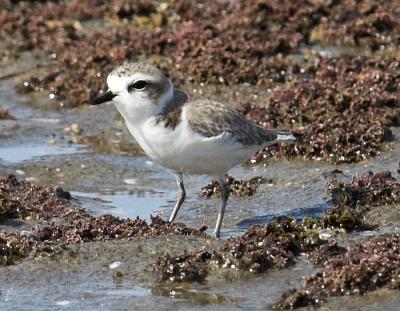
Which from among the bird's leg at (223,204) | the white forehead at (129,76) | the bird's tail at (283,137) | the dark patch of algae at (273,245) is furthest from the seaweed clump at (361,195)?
the white forehead at (129,76)

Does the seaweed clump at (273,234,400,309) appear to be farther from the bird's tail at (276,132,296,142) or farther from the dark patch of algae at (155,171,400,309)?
the bird's tail at (276,132,296,142)

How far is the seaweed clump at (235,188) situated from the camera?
9.98m

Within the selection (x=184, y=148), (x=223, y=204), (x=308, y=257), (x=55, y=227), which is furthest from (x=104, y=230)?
(x=308, y=257)

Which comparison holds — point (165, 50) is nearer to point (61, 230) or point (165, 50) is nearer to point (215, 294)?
point (61, 230)

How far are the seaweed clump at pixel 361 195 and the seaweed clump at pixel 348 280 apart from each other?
4.37 feet

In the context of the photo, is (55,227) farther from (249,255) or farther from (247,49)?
(247,49)

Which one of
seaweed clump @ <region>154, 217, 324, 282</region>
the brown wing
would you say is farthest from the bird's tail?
seaweed clump @ <region>154, 217, 324, 282</region>

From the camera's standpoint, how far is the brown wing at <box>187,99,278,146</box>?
27.4 feet

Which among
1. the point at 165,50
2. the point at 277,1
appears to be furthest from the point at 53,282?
the point at 277,1

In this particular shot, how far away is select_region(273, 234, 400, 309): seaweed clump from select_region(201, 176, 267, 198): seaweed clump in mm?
2998

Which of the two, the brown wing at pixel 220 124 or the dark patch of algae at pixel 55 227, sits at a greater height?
the brown wing at pixel 220 124

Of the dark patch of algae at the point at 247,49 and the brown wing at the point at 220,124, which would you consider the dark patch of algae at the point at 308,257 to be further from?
the dark patch of algae at the point at 247,49

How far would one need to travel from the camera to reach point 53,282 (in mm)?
7309

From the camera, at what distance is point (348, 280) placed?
6.81 metres
